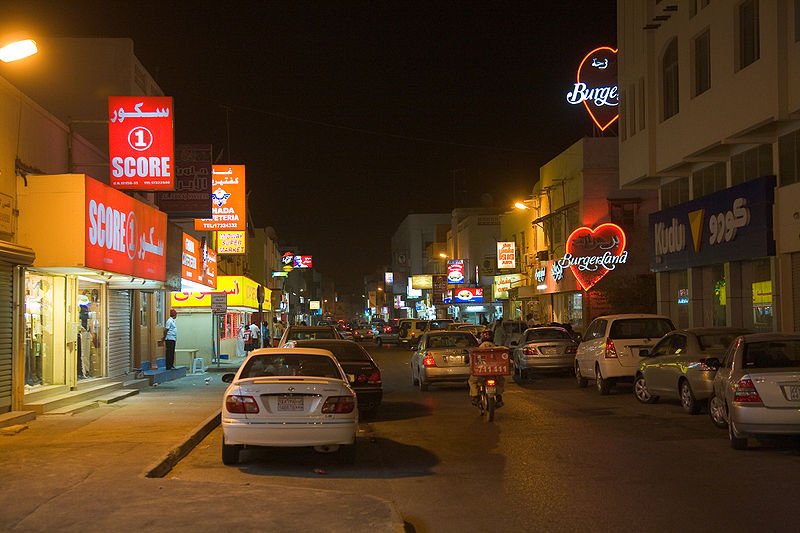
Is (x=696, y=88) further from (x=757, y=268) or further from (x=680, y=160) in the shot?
(x=757, y=268)

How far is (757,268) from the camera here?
23.0 metres

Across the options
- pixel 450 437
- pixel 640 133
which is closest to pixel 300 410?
pixel 450 437

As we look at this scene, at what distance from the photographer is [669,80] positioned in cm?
2709

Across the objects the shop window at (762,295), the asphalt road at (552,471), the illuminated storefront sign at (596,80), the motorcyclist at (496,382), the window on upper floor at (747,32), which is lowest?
the asphalt road at (552,471)

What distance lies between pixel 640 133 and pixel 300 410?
21035 millimetres

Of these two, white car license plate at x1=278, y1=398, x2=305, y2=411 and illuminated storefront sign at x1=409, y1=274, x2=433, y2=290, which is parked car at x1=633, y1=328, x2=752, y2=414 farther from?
illuminated storefront sign at x1=409, y1=274, x2=433, y2=290

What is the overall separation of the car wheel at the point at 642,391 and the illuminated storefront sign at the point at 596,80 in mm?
21763

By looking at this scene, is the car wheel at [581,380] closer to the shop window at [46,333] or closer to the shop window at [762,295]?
the shop window at [762,295]

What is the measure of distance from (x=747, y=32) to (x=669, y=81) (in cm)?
550

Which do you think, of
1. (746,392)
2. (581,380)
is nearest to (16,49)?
(746,392)

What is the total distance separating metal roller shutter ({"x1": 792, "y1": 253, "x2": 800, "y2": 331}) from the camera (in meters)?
20.3

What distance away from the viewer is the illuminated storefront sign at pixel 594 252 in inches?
1484

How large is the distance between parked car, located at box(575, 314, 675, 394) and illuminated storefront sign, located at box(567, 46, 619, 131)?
19.2 m

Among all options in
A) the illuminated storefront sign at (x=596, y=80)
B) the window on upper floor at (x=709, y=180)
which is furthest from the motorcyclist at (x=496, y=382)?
the illuminated storefront sign at (x=596, y=80)
